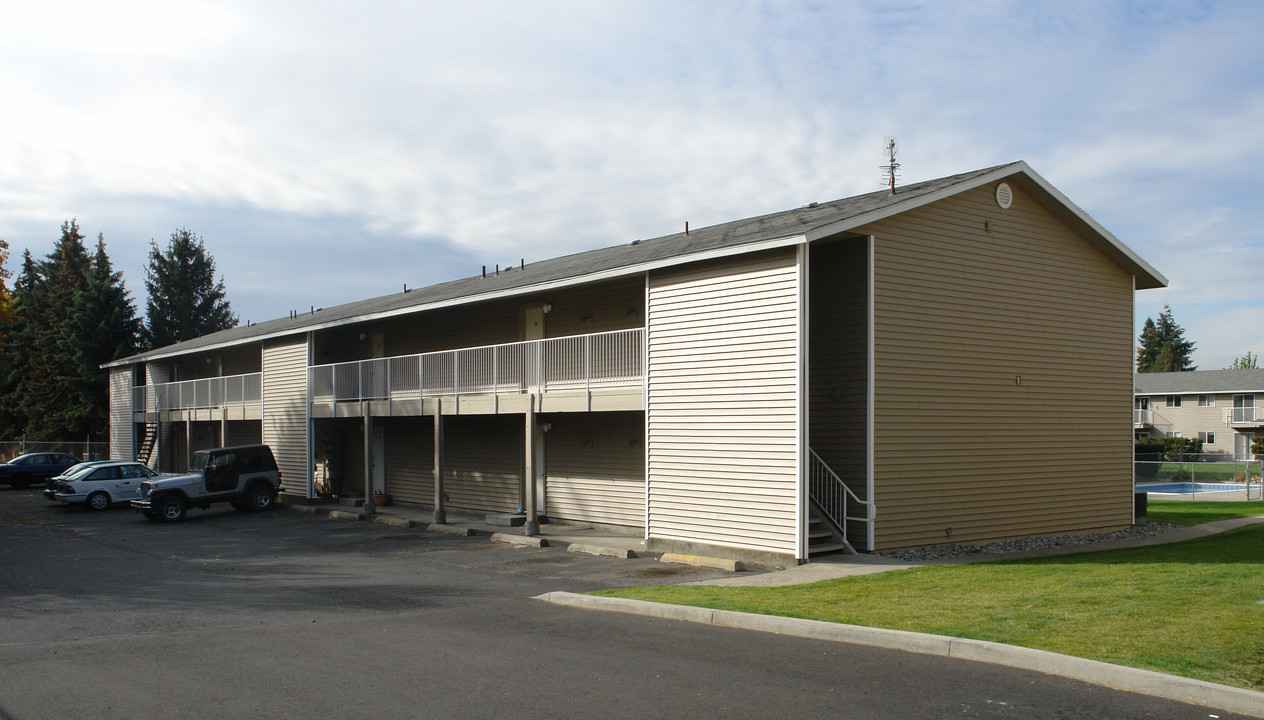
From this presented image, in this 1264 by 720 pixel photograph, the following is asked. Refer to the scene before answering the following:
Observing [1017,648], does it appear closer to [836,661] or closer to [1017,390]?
[836,661]

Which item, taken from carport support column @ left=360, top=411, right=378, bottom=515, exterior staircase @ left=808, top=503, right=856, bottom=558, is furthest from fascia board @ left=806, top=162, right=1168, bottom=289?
carport support column @ left=360, top=411, right=378, bottom=515

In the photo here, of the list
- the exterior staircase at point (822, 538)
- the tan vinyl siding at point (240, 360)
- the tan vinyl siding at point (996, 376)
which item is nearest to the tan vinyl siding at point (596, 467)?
the exterior staircase at point (822, 538)

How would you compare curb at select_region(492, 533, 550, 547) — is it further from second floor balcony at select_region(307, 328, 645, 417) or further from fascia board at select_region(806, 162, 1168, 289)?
fascia board at select_region(806, 162, 1168, 289)

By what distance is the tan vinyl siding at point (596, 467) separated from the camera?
65.0ft

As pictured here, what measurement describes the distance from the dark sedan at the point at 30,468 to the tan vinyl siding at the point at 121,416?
104 inches

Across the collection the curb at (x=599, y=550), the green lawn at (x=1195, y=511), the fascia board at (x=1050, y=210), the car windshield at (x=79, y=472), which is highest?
the fascia board at (x=1050, y=210)

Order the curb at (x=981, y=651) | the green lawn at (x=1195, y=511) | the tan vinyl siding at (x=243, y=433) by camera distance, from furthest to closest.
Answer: the tan vinyl siding at (x=243, y=433)
the green lawn at (x=1195, y=511)
the curb at (x=981, y=651)

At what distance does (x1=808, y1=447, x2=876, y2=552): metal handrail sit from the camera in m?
15.0

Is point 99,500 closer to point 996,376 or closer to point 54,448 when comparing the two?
point 996,376

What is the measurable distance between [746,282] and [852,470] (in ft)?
11.7

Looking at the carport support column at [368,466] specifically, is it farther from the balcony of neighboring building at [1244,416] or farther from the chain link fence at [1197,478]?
the balcony of neighboring building at [1244,416]

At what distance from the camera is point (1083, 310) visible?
18.6 meters

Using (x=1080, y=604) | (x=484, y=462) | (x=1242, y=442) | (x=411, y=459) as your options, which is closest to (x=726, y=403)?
(x=1080, y=604)

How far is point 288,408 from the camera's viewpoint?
2898 centimetres
